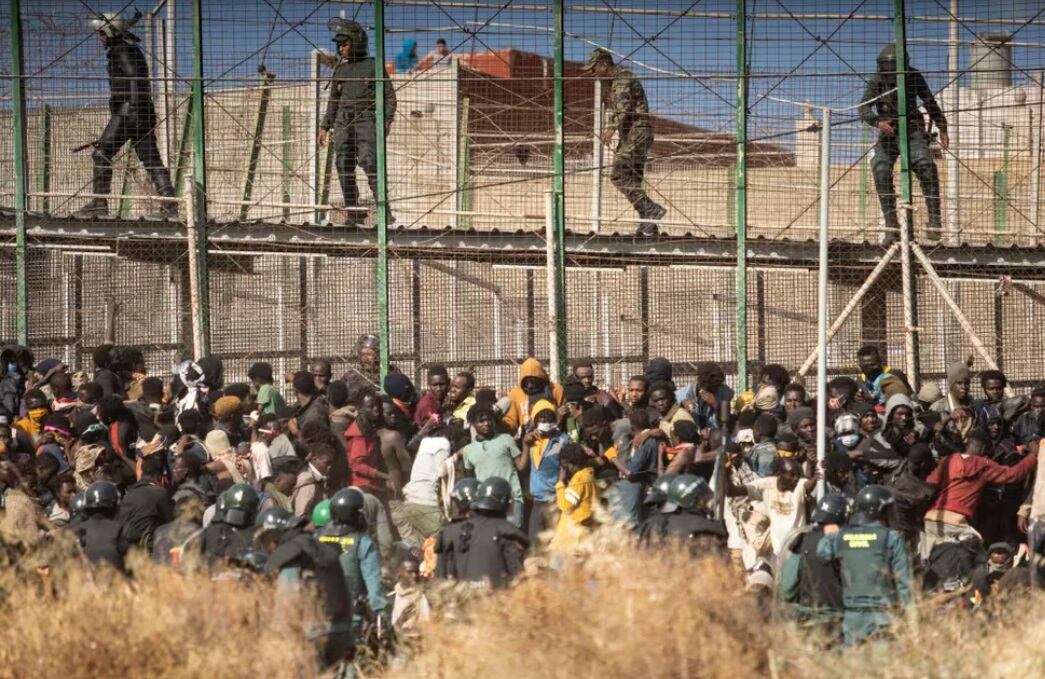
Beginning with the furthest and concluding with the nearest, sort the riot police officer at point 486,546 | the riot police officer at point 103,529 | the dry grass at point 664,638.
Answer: the riot police officer at point 103,529 < the riot police officer at point 486,546 < the dry grass at point 664,638

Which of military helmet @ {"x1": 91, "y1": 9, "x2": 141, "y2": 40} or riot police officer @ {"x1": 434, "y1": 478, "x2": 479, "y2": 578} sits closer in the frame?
riot police officer @ {"x1": 434, "y1": 478, "x2": 479, "y2": 578}

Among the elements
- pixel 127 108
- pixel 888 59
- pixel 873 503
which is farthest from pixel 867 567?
pixel 127 108

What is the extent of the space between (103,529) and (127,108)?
795 cm

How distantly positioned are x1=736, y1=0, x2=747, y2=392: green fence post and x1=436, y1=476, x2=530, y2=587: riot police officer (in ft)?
21.9

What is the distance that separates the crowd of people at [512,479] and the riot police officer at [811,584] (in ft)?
0.05

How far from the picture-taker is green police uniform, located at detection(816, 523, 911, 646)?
36.3ft

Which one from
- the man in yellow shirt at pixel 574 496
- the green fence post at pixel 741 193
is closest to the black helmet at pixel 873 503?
the man in yellow shirt at pixel 574 496

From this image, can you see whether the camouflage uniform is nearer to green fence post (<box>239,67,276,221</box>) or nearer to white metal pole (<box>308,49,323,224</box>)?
white metal pole (<box>308,49,323,224</box>)

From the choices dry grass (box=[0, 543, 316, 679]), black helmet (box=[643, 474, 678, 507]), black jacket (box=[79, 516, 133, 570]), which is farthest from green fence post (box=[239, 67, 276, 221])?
dry grass (box=[0, 543, 316, 679])

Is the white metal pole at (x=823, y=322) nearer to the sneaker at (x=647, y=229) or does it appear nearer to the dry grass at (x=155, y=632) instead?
the sneaker at (x=647, y=229)

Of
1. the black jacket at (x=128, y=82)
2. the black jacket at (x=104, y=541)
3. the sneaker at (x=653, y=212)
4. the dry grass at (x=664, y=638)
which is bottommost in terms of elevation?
the dry grass at (x=664, y=638)

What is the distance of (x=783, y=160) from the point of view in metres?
24.3

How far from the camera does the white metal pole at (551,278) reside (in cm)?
1767

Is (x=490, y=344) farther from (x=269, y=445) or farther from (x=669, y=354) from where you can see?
(x=269, y=445)
